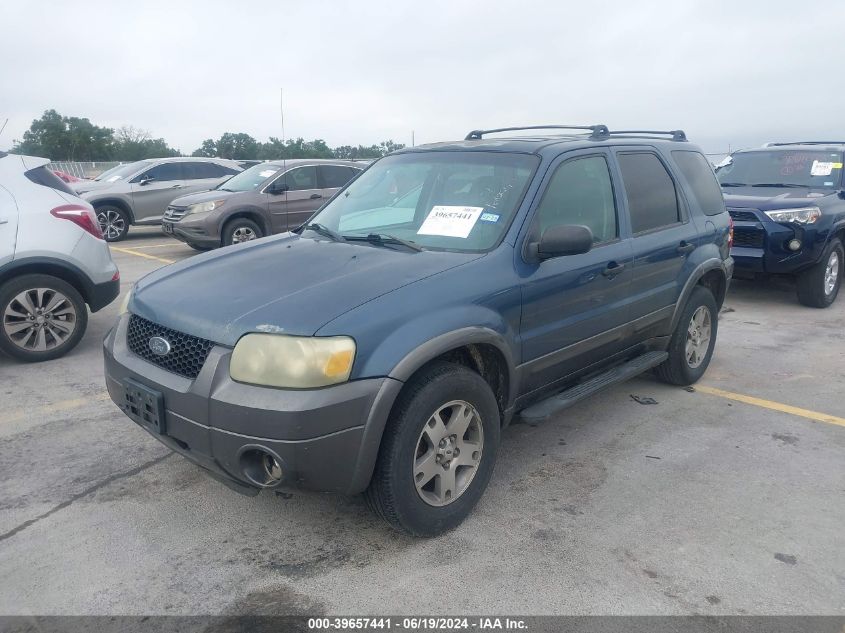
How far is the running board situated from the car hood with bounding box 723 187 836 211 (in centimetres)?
402

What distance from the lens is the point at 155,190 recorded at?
14.1 m

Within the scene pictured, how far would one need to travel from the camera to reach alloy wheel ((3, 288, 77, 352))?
5.58 meters

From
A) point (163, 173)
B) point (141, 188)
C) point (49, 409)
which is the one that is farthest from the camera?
point (163, 173)

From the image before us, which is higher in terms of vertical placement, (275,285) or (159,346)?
(275,285)

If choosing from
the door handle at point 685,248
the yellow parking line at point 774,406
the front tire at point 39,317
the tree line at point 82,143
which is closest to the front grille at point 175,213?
the front tire at point 39,317

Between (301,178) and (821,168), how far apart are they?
7802mm

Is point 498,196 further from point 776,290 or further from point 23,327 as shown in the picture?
point 776,290

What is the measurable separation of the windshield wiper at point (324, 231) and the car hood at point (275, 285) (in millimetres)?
111

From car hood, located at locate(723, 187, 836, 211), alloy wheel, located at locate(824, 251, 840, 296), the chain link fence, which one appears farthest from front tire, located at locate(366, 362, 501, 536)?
the chain link fence

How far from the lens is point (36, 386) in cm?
521

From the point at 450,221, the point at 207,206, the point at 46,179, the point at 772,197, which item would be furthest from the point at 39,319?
the point at 772,197

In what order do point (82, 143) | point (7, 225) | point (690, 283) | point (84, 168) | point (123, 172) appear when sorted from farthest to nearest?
point (82, 143) < point (84, 168) < point (123, 172) < point (7, 225) < point (690, 283)

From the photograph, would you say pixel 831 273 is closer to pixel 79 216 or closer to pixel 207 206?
pixel 79 216

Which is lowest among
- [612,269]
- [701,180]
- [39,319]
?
[39,319]
